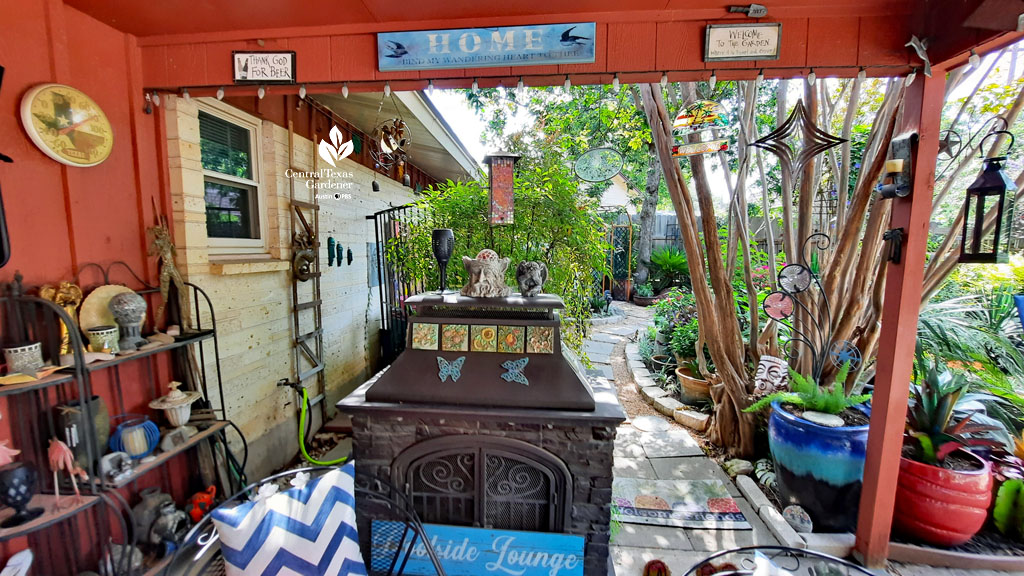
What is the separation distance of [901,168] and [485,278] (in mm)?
1936

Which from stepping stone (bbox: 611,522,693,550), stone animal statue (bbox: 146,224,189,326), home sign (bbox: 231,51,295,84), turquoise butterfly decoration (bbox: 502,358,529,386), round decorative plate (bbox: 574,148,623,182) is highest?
home sign (bbox: 231,51,295,84)

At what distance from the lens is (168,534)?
1.69 meters

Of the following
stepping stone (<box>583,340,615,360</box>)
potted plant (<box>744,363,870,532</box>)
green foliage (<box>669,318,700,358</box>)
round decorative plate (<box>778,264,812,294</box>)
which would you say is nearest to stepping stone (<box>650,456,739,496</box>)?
potted plant (<box>744,363,870,532</box>)

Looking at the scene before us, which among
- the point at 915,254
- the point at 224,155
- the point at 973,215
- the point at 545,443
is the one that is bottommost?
the point at 545,443

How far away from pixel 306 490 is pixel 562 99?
5.44 meters

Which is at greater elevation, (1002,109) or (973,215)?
(1002,109)

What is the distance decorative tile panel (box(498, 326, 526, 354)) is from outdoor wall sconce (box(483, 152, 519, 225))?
70cm

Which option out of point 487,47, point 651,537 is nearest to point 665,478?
Answer: point 651,537

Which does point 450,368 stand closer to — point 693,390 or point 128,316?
point 128,316

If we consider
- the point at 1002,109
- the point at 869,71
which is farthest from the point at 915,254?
the point at 1002,109

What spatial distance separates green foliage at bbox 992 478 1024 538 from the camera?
1899 millimetres

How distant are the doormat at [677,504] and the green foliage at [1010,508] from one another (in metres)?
1.19

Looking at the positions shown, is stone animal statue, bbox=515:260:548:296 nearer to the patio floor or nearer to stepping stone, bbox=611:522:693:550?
the patio floor

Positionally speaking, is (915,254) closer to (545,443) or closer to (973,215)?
(973,215)
